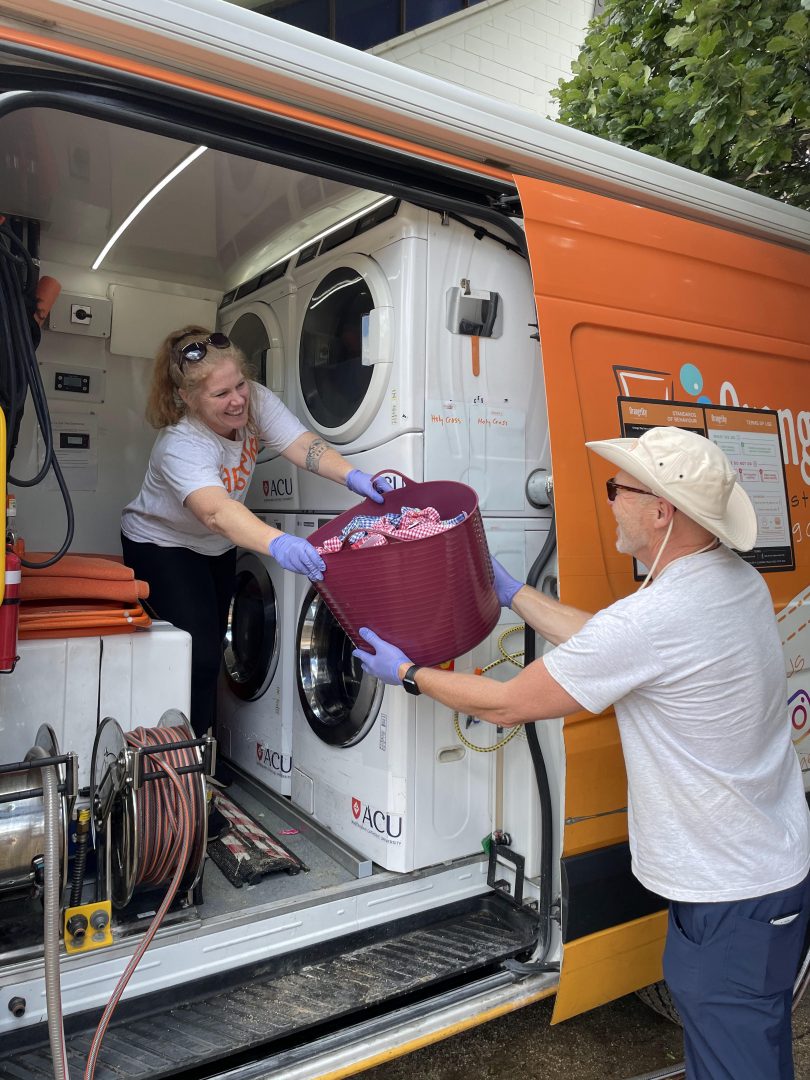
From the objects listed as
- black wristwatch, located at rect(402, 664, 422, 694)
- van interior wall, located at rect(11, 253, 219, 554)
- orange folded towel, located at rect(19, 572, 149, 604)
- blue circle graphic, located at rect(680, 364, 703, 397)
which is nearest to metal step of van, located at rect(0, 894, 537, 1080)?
black wristwatch, located at rect(402, 664, 422, 694)

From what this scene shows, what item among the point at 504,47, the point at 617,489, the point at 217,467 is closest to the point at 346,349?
the point at 217,467

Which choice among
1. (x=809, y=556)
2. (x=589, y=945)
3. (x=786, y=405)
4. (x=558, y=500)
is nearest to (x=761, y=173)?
(x=786, y=405)

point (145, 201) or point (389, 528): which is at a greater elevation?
point (145, 201)

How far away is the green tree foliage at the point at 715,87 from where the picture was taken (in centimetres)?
359

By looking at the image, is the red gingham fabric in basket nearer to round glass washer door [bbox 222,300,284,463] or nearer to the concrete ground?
round glass washer door [bbox 222,300,284,463]

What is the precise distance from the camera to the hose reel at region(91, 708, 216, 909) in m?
1.98

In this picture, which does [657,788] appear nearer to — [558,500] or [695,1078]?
[695,1078]

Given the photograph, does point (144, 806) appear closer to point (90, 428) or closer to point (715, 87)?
point (90, 428)

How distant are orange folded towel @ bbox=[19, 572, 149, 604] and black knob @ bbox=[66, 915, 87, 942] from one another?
2.82 feet

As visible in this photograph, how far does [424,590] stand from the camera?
6.44 feet

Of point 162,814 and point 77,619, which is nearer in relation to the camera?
point 162,814

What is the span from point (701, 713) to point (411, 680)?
695 mm

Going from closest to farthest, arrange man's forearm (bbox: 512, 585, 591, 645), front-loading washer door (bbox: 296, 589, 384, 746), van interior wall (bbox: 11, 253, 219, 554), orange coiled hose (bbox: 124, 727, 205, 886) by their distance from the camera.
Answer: orange coiled hose (bbox: 124, 727, 205, 886) → man's forearm (bbox: 512, 585, 591, 645) → front-loading washer door (bbox: 296, 589, 384, 746) → van interior wall (bbox: 11, 253, 219, 554)

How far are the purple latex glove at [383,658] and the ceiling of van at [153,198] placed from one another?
1506 millimetres
